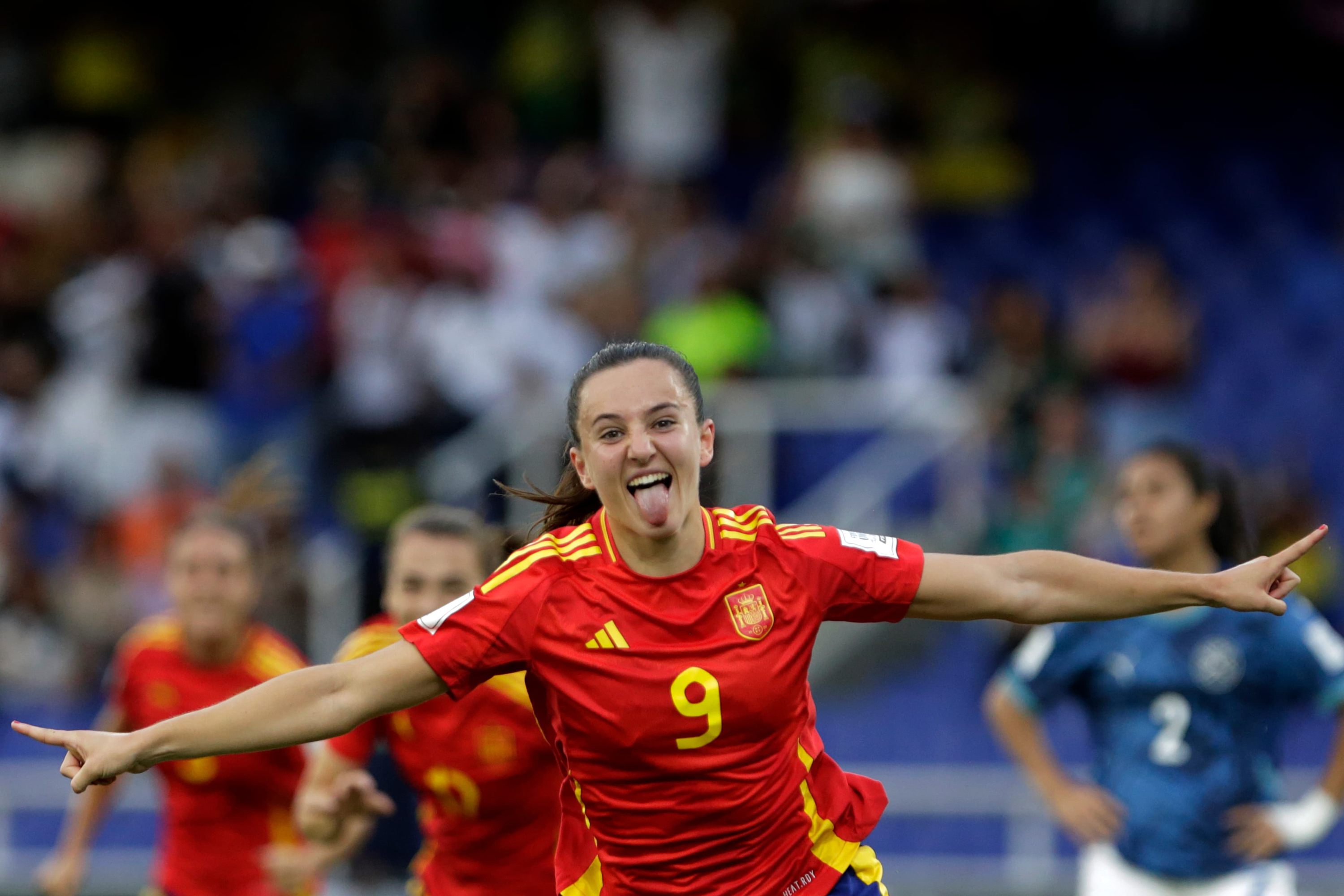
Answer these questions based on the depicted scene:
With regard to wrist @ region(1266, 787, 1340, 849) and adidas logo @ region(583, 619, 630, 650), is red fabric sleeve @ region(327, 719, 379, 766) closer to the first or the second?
adidas logo @ region(583, 619, 630, 650)

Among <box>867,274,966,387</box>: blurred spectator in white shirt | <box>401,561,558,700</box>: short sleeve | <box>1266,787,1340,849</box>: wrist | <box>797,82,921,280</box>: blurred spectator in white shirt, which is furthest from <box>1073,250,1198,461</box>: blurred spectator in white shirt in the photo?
<box>401,561,558,700</box>: short sleeve

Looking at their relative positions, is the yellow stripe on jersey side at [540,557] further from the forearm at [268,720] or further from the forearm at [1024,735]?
the forearm at [1024,735]

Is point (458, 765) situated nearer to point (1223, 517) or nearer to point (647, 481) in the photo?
point (647, 481)

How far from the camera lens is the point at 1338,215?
12367 mm

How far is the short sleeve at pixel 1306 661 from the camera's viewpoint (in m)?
5.73

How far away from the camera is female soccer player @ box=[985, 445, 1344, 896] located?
562 centimetres

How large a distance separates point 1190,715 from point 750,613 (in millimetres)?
2150

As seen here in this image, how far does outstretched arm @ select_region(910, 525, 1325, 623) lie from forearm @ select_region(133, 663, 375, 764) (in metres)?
1.28

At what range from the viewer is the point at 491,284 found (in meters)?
11.3

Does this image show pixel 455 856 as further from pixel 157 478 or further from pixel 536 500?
pixel 157 478

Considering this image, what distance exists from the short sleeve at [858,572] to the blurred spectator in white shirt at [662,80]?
8378 mm

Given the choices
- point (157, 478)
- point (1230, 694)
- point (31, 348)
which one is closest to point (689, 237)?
Result: point (157, 478)

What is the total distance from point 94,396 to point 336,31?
13.6 feet

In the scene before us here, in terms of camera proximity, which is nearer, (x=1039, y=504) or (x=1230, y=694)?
(x=1230, y=694)
